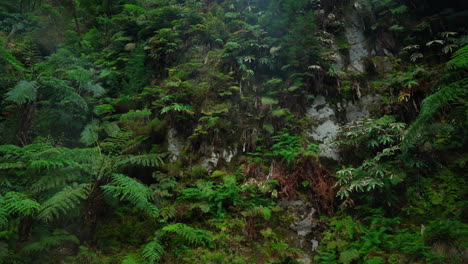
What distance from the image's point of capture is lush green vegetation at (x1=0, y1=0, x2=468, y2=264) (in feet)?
12.6

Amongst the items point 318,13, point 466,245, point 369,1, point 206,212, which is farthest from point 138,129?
point 369,1

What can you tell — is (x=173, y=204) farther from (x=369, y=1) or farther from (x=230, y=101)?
(x=369, y=1)

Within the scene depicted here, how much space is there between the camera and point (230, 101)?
7074mm

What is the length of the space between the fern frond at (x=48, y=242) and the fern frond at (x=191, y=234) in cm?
146

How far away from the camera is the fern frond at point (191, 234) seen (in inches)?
159

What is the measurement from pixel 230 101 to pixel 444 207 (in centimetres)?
533

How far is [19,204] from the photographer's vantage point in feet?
10.6

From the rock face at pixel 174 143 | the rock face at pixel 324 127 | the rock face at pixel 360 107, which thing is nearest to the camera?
the rock face at pixel 324 127

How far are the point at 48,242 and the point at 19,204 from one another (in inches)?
27.0

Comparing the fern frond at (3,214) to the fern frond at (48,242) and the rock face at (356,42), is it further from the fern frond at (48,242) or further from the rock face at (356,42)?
the rock face at (356,42)

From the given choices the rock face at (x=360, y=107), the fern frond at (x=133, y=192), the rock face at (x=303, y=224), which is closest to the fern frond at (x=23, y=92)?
the fern frond at (x=133, y=192)

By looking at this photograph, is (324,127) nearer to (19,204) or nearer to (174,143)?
(174,143)

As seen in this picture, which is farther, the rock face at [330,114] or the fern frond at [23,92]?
the rock face at [330,114]

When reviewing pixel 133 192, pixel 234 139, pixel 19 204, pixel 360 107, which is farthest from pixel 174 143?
pixel 360 107
